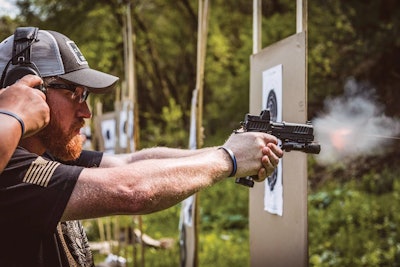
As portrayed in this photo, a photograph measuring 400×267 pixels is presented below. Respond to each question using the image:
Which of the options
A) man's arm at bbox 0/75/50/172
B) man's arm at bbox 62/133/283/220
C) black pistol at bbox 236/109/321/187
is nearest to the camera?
man's arm at bbox 0/75/50/172

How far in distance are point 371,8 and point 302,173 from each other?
7667 millimetres

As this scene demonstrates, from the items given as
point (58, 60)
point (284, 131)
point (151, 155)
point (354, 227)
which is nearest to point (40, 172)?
point (58, 60)

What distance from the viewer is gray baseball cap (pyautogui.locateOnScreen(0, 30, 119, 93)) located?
203 centimetres

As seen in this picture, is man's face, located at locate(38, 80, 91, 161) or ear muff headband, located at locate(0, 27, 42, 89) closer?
ear muff headband, located at locate(0, 27, 42, 89)

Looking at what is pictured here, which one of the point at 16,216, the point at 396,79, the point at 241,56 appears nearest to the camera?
the point at 16,216

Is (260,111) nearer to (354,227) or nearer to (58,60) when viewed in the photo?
(58,60)

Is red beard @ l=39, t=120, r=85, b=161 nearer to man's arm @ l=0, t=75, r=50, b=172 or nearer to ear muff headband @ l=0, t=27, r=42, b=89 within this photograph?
ear muff headband @ l=0, t=27, r=42, b=89

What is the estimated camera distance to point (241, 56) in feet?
41.3

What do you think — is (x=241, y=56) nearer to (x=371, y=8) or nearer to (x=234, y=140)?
(x=371, y=8)

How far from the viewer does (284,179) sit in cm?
296

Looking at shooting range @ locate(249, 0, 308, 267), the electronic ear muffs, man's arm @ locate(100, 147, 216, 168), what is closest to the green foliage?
shooting range @ locate(249, 0, 308, 267)

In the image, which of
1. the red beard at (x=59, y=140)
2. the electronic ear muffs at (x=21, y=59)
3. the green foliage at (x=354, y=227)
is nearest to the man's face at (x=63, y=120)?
the red beard at (x=59, y=140)

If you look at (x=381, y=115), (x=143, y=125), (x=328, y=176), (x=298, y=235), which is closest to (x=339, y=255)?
(x=381, y=115)

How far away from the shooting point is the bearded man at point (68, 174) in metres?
1.68
